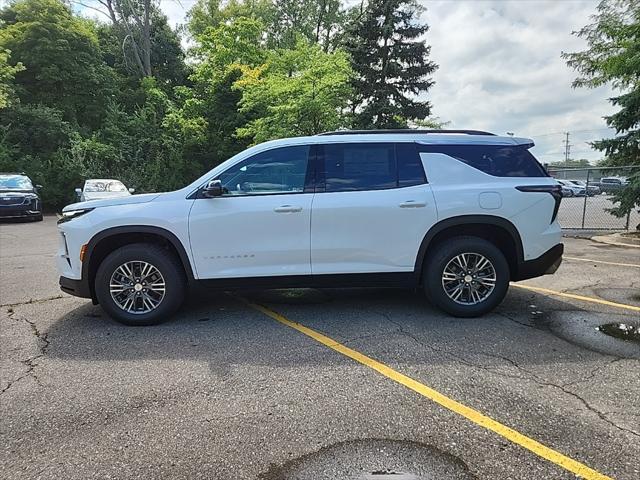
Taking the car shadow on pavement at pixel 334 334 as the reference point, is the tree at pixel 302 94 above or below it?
above

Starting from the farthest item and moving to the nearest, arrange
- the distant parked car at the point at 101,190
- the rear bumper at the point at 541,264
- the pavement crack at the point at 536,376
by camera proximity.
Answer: the distant parked car at the point at 101,190
the rear bumper at the point at 541,264
the pavement crack at the point at 536,376

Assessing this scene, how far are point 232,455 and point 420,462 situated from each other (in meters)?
1.04

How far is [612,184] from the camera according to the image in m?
13.1

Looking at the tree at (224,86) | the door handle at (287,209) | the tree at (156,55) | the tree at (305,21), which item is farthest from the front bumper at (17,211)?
the tree at (305,21)

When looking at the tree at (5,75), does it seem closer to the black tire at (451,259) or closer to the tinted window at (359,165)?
the tinted window at (359,165)

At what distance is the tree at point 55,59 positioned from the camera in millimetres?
26125

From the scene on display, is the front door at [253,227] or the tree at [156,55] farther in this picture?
the tree at [156,55]

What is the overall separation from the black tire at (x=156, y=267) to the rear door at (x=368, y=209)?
4.84 feet

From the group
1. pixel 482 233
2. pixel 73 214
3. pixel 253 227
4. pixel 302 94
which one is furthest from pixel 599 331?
pixel 302 94

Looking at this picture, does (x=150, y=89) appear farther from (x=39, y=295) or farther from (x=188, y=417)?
(x=188, y=417)

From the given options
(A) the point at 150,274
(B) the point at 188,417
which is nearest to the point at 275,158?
(A) the point at 150,274

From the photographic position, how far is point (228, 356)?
3.93 metres

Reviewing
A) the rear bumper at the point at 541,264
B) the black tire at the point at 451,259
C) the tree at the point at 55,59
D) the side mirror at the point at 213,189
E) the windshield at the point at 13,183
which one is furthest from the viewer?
the tree at the point at 55,59

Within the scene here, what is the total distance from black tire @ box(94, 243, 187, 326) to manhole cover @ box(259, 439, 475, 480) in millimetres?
2713
